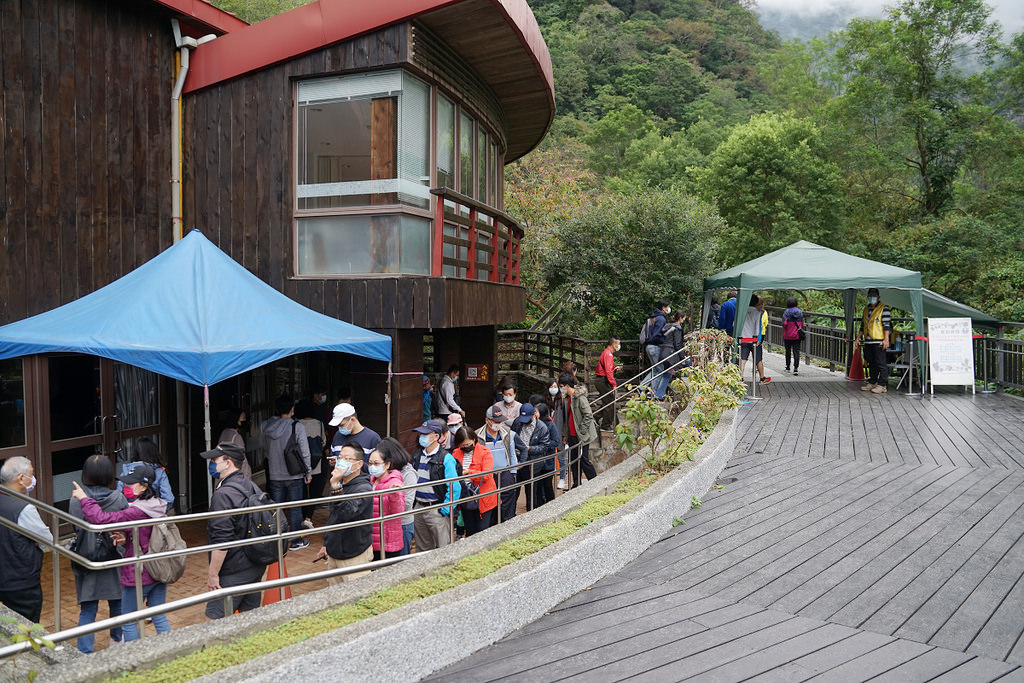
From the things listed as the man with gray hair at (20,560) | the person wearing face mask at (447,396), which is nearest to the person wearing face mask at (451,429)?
the man with gray hair at (20,560)

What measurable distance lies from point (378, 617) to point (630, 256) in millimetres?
15251

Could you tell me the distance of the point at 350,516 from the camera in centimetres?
498

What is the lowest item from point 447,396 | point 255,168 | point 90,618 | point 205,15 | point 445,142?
point 90,618

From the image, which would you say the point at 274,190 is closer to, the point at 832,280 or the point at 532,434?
the point at 532,434

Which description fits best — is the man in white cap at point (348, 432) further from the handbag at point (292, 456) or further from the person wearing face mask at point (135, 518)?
the person wearing face mask at point (135, 518)

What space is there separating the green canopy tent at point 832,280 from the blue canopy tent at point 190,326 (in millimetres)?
7552

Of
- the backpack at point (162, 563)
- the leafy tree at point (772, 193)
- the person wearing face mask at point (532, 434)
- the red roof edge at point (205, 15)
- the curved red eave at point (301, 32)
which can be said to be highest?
the leafy tree at point (772, 193)

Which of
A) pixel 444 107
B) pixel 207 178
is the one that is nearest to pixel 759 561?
pixel 444 107

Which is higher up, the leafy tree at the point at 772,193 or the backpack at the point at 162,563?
the leafy tree at the point at 772,193

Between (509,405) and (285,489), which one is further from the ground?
(509,405)

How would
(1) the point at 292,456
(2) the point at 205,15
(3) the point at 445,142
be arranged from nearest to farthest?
(1) the point at 292,456, (2) the point at 205,15, (3) the point at 445,142

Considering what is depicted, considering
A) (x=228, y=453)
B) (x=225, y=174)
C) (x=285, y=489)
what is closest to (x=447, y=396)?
(x=285, y=489)

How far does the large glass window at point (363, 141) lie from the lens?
8328 millimetres

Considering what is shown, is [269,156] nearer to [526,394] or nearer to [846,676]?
[846,676]
